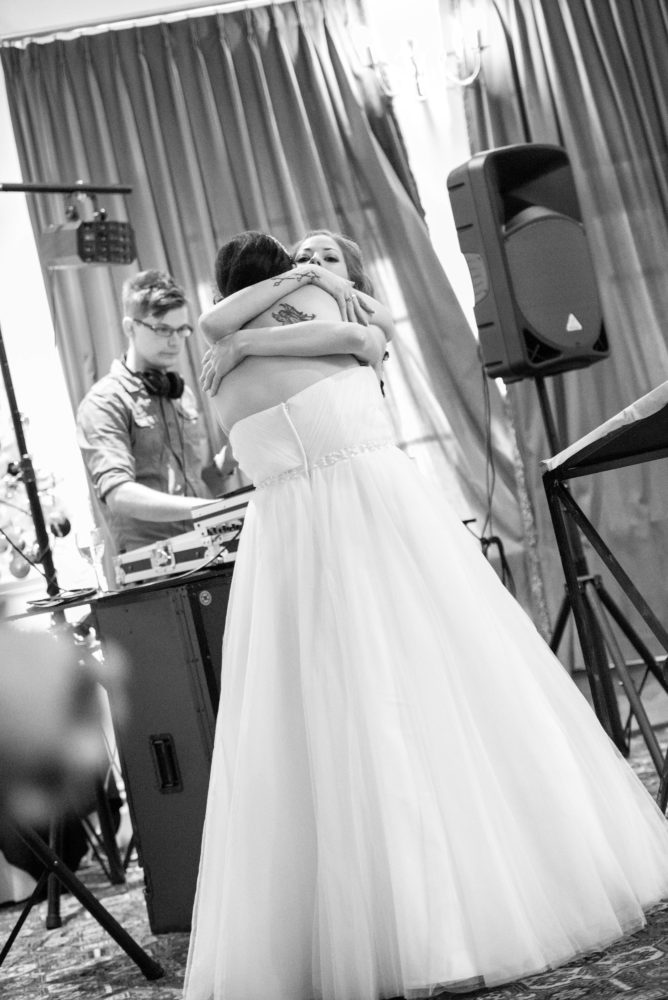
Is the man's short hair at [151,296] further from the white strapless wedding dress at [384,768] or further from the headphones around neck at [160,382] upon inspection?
the white strapless wedding dress at [384,768]

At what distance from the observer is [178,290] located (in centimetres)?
354

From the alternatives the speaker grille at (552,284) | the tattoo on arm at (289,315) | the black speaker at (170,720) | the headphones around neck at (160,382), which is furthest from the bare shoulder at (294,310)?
the headphones around neck at (160,382)

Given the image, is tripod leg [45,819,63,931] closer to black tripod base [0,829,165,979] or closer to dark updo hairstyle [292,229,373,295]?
black tripod base [0,829,165,979]

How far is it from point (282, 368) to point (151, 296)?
154 cm

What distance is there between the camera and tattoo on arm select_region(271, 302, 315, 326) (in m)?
2.10

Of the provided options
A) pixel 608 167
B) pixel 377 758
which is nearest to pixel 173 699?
pixel 377 758

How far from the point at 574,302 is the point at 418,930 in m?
1.89

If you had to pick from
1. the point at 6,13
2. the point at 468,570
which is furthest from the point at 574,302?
the point at 6,13

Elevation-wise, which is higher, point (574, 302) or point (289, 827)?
point (574, 302)

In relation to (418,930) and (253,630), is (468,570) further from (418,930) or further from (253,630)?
(418,930)

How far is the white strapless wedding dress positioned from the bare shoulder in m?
0.15

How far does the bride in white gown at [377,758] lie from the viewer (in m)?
1.64

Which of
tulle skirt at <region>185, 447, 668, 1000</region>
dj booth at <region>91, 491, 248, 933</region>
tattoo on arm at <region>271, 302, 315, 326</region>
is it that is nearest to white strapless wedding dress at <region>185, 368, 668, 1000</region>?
tulle skirt at <region>185, 447, 668, 1000</region>

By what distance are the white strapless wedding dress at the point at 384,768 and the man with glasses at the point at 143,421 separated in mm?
1409
